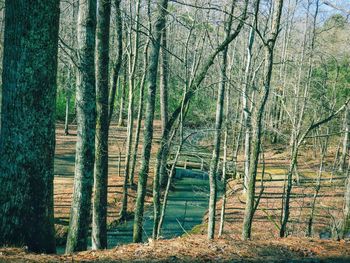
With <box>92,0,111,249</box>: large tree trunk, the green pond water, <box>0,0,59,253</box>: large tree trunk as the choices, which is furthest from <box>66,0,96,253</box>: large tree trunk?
the green pond water

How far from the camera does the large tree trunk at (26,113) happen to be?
15.2ft

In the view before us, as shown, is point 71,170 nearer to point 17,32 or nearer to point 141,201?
point 141,201

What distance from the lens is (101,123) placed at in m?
8.66

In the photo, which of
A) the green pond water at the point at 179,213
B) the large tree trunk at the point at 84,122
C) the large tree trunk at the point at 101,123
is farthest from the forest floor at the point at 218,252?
the green pond water at the point at 179,213

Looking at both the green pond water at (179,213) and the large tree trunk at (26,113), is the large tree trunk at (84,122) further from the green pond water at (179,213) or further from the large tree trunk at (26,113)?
the green pond water at (179,213)

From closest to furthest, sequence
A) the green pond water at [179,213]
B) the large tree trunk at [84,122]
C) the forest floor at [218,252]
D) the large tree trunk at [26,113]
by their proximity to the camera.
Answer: the large tree trunk at [26,113]
the forest floor at [218,252]
the large tree trunk at [84,122]
the green pond water at [179,213]

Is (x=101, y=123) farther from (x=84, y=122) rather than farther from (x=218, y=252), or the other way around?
(x=218, y=252)

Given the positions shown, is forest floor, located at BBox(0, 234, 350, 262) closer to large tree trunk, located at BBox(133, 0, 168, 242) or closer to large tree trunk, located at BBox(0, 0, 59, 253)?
large tree trunk, located at BBox(0, 0, 59, 253)

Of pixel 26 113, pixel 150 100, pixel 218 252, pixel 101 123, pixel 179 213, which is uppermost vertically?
pixel 150 100

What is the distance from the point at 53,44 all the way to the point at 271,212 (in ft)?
55.4

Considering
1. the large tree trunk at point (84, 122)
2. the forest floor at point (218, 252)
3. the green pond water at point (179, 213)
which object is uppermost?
the large tree trunk at point (84, 122)

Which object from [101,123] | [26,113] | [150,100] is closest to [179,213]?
[150,100]

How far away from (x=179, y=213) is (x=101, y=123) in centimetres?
1136

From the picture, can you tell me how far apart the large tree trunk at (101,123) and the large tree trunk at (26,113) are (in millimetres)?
3274
